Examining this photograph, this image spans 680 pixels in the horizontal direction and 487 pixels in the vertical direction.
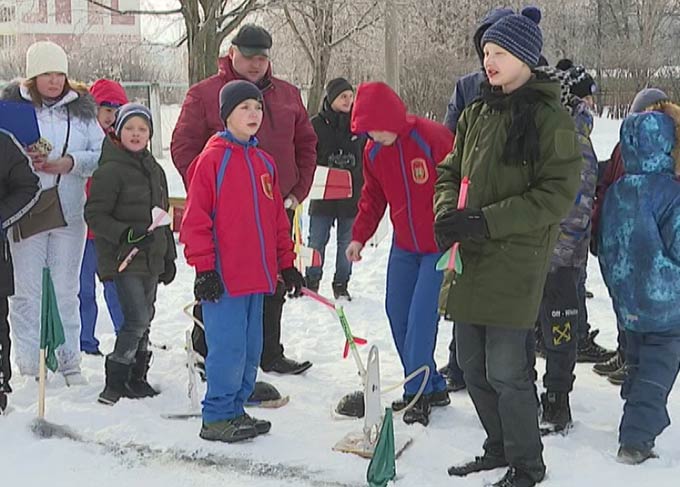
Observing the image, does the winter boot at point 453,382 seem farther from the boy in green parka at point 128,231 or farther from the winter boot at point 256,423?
the boy in green parka at point 128,231

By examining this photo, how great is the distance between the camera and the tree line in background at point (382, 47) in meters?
14.0

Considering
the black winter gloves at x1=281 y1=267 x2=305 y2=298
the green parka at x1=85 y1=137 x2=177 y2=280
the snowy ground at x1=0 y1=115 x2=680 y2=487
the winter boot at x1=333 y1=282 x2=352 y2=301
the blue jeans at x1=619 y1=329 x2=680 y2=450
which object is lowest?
the snowy ground at x1=0 y1=115 x2=680 y2=487

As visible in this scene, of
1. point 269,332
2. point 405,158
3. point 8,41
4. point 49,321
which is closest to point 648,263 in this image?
point 405,158

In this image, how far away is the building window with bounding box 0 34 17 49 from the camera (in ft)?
112

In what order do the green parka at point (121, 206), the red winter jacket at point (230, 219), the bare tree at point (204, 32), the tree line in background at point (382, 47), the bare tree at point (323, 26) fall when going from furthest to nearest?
the bare tree at point (323, 26) < the tree line in background at point (382, 47) < the bare tree at point (204, 32) < the green parka at point (121, 206) < the red winter jacket at point (230, 219)

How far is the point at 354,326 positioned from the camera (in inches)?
260

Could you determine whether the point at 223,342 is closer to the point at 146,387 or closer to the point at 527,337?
the point at 146,387

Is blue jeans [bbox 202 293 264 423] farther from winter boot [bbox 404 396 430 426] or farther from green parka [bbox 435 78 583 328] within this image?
green parka [bbox 435 78 583 328]

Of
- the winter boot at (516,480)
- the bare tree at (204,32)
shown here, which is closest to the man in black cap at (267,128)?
the winter boot at (516,480)

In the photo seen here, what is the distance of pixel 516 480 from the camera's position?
355 cm

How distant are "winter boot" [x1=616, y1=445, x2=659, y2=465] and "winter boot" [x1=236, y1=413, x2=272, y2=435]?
5.58ft

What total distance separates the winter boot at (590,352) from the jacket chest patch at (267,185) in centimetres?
245

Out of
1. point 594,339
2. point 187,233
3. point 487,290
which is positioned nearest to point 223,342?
point 187,233

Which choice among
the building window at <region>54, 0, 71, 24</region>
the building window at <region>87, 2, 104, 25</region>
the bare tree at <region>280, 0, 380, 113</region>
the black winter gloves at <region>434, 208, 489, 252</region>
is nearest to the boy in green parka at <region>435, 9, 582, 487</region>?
the black winter gloves at <region>434, 208, 489, 252</region>
